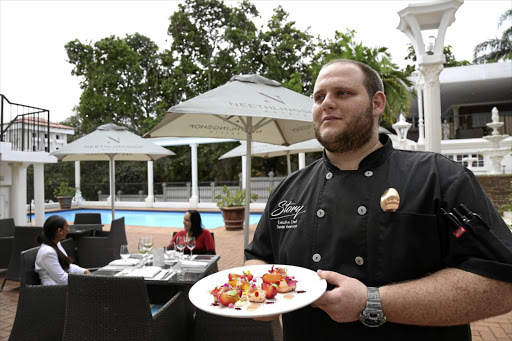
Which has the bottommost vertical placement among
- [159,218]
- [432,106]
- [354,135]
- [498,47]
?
[159,218]

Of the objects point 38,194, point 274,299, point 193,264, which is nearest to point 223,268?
point 193,264

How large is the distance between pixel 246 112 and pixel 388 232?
8.04ft

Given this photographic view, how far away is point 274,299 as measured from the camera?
127 cm

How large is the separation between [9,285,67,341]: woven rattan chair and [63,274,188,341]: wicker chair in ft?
2.88

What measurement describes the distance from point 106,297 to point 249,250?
1.29 metres

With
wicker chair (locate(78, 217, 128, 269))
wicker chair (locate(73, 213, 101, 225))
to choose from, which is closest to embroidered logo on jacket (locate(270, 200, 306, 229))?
wicker chair (locate(78, 217, 128, 269))

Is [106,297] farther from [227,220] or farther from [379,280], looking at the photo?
[227,220]

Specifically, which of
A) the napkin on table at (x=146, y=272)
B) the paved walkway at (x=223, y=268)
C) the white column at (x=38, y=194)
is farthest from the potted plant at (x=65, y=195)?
the napkin on table at (x=146, y=272)

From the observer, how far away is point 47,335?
312 cm

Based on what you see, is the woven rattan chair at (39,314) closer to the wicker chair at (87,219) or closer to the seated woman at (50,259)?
the seated woman at (50,259)

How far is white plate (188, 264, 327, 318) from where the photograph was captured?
110 cm

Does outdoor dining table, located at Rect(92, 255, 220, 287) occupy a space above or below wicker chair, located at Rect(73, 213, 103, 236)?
below

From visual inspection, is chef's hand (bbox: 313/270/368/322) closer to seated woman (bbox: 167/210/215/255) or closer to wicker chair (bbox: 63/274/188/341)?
wicker chair (bbox: 63/274/188/341)

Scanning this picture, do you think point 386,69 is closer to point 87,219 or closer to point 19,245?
point 87,219
